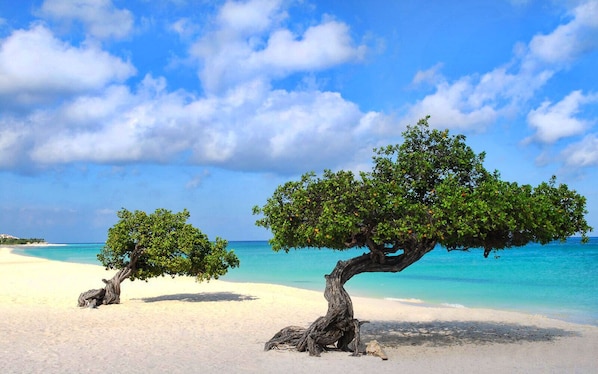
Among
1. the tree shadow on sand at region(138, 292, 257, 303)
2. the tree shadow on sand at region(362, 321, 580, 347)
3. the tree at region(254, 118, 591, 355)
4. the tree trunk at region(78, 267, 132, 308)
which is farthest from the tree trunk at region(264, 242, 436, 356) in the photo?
the tree shadow on sand at region(138, 292, 257, 303)

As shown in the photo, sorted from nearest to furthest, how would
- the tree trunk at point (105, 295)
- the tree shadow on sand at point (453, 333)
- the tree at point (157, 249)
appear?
the tree shadow on sand at point (453, 333)
the tree trunk at point (105, 295)
the tree at point (157, 249)

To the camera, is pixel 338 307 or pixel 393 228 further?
pixel 338 307

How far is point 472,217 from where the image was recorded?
1168 centimetres

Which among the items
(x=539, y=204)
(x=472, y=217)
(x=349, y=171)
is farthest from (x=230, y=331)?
(x=539, y=204)

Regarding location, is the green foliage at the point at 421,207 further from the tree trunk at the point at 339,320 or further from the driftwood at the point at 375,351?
the driftwood at the point at 375,351

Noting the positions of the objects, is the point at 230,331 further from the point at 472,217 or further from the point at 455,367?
the point at 472,217

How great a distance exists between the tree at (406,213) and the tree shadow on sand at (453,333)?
264cm

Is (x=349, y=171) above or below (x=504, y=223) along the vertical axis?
above

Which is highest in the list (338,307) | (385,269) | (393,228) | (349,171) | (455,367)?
(349,171)

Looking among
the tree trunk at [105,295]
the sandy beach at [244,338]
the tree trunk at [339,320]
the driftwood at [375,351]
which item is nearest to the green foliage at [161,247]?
the tree trunk at [105,295]

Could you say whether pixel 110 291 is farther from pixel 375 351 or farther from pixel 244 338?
pixel 375 351

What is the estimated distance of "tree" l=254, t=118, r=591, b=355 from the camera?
12.1m

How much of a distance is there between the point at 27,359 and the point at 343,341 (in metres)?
7.41

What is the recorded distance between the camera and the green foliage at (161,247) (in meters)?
22.5
